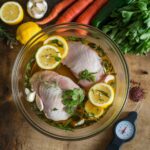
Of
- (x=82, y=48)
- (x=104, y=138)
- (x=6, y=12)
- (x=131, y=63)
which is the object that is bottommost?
(x=104, y=138)

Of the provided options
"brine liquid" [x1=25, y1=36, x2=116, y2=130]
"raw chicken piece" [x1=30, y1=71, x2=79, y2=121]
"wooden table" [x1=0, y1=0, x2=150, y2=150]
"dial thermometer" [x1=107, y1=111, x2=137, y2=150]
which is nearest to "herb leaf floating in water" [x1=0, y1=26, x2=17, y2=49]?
"wooden table" [x1=0, y1=0, x2=150, y2=150]

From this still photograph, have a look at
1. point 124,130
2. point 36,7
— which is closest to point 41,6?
point 36,7

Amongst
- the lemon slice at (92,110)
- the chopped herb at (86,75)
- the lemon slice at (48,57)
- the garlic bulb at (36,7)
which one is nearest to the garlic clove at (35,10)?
the garlic bulb at (36,7)

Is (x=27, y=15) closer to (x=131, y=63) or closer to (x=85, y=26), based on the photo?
(x=85, y=26)

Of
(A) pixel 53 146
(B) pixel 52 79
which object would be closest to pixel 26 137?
(A) pixel 53 146

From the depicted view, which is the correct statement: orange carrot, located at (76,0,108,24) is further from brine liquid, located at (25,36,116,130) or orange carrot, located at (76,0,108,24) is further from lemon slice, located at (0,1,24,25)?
lemon slice, located at (0,1,24,25)

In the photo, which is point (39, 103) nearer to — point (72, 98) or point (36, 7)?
point (72, 98)
